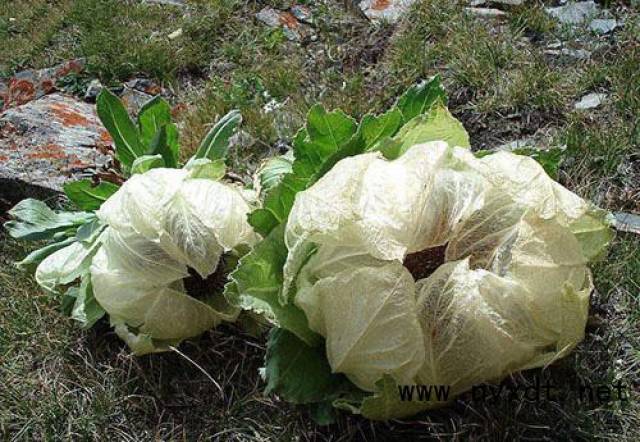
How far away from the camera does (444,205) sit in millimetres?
2090

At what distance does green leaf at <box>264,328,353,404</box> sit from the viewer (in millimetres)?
2285

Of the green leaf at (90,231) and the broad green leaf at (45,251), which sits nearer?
the green leaf at (90,231)

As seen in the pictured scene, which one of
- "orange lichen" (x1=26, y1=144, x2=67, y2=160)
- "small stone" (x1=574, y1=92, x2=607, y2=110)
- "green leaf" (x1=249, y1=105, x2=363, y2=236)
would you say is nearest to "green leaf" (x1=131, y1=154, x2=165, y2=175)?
"green leaf" (x1=249, y1=105, x2=363, y2=236)

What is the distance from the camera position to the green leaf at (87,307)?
9.08ft

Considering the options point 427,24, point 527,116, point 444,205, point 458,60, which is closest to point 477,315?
point 444,205

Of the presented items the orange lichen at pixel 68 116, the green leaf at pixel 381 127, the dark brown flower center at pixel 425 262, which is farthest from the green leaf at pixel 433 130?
the orange lichen at pixel 68 116

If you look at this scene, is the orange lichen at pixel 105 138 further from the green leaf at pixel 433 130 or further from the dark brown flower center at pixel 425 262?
the dark brown flower center at pixel 425 262

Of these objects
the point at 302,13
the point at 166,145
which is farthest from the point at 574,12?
the point at 166,145

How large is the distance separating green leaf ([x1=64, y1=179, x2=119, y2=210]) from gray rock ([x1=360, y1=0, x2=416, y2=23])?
2306 mm

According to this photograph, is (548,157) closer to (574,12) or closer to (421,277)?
(421,277)

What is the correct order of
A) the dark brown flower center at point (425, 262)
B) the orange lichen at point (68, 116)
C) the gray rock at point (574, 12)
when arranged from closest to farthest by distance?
the dark brown flower center at point (425, 262) → the gray rock at point (574, 12) → the orange lichen at point (68, 116)

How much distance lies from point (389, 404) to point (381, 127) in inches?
35.9

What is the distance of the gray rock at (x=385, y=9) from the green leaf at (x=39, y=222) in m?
2.41

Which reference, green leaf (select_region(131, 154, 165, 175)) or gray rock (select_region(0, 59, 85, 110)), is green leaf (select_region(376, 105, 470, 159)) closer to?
green leaf (select_region(131, 154, 165, 175))
